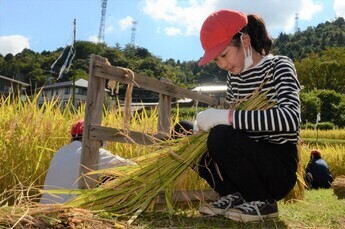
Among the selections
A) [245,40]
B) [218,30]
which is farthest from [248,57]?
[218,30]

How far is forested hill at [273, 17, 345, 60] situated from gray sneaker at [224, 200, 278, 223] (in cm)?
7231

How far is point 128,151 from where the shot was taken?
3.85 meters

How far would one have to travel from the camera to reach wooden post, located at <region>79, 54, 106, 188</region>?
2807 millimetres

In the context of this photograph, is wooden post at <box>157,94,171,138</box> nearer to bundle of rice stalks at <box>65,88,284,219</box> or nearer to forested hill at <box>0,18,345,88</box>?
bundle of rice stalks at <box>65,88,284,219</box>

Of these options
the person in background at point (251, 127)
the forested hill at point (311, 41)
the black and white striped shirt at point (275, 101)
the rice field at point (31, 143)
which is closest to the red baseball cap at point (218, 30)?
the person in background at point (251, 127)

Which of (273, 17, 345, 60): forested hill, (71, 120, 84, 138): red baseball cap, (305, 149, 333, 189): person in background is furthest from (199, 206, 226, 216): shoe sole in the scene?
(273, 17, 345, 60): forested hill

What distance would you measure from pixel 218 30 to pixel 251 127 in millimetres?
510

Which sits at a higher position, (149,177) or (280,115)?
(280,115)

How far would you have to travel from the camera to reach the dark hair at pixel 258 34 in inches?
91.5

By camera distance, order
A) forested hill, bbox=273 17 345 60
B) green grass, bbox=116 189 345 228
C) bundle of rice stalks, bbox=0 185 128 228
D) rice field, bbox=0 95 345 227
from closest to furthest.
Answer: bundle of rice stalks, bbox=0 185 128 228 → green grass, bbox=116 189 345 228 → rice field, bbox=0 95 345 227 → forested hill, bbox=273 17 345 60

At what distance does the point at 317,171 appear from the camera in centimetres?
776

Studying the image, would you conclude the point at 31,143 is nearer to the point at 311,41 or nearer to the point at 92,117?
the point at 92,117

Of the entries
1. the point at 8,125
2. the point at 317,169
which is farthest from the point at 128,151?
the point at 317,169

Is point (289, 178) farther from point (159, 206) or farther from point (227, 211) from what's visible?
point (159, 206)
